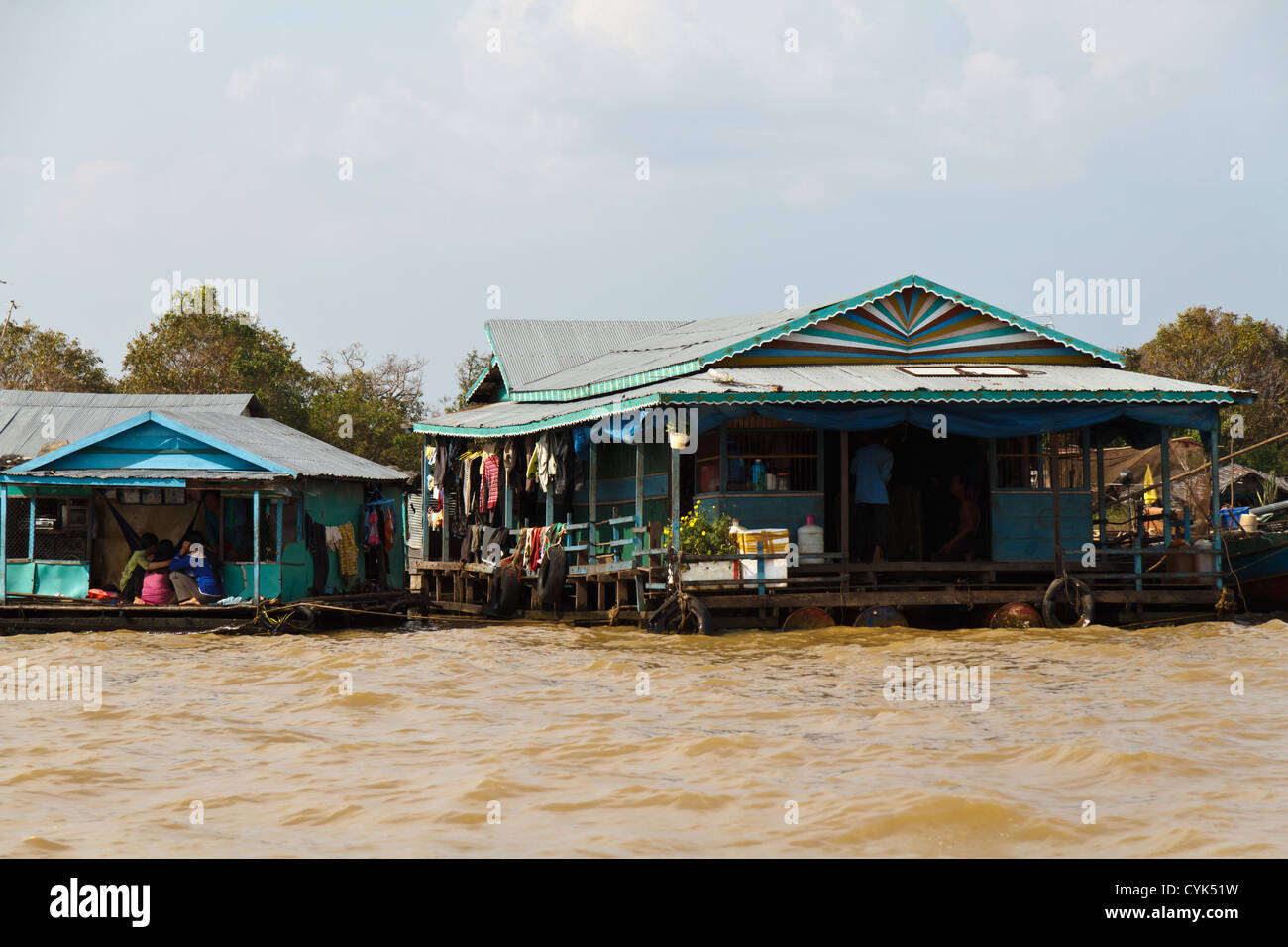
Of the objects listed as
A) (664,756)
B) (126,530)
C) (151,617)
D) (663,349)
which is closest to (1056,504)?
(663,349)

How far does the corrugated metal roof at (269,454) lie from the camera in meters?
17.8

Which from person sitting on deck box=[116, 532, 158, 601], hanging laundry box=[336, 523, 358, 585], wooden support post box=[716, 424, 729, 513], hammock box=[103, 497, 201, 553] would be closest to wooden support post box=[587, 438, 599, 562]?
wooden support post box=[716, 424, 729, 513]

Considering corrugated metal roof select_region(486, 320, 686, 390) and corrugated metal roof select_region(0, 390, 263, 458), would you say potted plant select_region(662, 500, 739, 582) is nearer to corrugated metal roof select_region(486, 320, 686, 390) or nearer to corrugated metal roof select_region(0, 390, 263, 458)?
corrugated metal roof select_region(486, 320, 686, 390)

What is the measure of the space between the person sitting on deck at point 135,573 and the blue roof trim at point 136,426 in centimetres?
149

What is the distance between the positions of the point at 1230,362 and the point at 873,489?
86.7 ft

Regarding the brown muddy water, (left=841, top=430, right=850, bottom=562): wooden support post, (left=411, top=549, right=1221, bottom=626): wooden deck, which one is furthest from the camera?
(left=841, top=430, right=850, bottom=562): wooden support post

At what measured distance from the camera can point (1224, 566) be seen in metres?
19.5

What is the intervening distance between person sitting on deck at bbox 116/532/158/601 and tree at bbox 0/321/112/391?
88.2 feet

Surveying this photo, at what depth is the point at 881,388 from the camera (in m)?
16.4

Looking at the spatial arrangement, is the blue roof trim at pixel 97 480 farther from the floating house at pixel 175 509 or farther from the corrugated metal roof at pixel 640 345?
the corrugated metal roof at pixel 640 345

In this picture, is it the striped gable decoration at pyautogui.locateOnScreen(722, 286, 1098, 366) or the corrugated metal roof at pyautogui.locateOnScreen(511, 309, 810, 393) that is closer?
the striped gable decoration at pyautogui.locateOnScreen(722, 286, 1098, 366)

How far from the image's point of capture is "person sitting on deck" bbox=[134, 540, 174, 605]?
702 inches

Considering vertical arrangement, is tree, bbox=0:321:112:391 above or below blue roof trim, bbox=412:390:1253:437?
above
